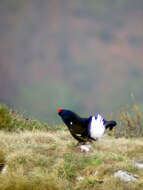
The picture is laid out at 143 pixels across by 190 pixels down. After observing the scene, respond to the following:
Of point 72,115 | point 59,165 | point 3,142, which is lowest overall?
point 59,165

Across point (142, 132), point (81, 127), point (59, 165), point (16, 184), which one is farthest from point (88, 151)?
point (142, 132)

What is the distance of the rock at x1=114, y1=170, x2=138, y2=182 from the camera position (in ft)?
15.5

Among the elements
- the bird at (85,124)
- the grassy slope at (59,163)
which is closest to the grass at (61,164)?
the grassy slope at (59,163)

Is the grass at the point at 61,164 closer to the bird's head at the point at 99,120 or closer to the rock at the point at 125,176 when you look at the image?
the rock at the point at 125,176

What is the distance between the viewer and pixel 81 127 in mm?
5969

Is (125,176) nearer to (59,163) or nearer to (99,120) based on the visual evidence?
(59,163)

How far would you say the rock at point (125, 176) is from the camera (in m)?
4.71

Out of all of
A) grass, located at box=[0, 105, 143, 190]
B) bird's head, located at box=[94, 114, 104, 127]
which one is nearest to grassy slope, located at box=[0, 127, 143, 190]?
grass, located at box=[0, 105, 143, 190]

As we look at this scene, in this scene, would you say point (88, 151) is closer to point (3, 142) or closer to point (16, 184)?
point (3, 142)

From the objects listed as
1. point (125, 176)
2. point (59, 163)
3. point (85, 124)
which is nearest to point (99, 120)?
point (85, 124)

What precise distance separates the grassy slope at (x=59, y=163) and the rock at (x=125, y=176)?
105 mm

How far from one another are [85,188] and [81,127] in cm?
155

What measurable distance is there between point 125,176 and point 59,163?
1259mm

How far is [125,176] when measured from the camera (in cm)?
480
